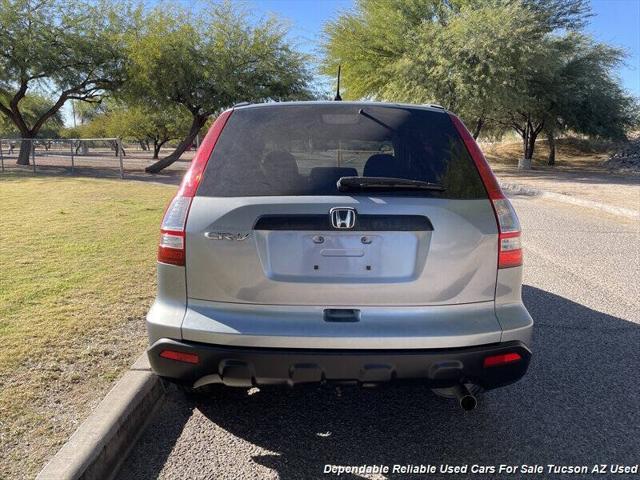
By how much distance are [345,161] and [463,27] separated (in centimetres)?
1961

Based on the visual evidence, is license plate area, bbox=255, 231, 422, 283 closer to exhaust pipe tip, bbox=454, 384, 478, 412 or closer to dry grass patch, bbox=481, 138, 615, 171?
exhaust pipe tip, bbox=454, 384, 478, 412

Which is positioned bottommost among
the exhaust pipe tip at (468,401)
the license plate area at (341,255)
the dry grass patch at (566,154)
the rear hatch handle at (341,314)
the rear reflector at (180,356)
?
the exhaust pipe tip at (468,401)

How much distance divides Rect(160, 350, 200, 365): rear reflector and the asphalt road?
60 cm

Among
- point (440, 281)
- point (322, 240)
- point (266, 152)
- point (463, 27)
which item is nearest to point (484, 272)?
point (440, 281)

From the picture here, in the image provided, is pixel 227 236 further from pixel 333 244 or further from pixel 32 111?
pixel 32 111

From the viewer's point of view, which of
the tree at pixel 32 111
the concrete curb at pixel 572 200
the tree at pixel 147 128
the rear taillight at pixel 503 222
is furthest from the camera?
the tree at pixel 147 128

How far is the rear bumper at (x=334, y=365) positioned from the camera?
7.70 feet

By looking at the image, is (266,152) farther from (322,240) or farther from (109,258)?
(109,258)

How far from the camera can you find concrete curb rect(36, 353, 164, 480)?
2.33 meters

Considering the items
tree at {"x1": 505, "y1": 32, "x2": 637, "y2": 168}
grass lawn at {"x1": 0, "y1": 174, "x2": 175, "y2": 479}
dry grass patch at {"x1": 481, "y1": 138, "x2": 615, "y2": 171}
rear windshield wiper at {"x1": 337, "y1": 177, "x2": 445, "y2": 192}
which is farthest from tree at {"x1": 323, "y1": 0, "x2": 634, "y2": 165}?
rear windshield wiper at {"x1": 337, "y1": 177, "x2": 445, "y2": 192}

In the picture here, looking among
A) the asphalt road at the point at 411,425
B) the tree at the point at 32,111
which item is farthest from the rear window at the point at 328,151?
the tree at the point at 32,111

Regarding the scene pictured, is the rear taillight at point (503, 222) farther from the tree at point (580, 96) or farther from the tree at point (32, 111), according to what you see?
the tree at point (32, 111)

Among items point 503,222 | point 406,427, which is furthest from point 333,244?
point 406,427

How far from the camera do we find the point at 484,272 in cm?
249
